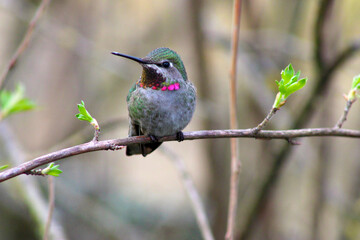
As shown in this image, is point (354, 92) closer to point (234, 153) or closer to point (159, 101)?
point (234, 153)

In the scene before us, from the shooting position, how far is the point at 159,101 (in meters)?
2.69

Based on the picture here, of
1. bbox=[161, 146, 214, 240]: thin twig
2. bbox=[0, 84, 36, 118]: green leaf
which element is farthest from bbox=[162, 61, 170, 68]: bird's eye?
bbox=[0, 84, 36, 118]: green leaf

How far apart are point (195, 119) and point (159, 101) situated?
4.11 m

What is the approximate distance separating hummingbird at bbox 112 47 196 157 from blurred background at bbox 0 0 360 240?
2.68 feet

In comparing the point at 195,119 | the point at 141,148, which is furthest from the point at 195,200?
the point at 195,119

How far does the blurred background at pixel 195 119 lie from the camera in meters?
4.02

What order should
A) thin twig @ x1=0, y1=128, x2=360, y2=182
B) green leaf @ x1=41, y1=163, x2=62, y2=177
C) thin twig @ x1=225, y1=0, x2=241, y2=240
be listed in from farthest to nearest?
thin twig @ x1=225, y1=0, x2=241, y2=240 < green leaf @ x1=41, y1=163, x2=62, y2=177 < thin twig @ x1=0, y1=128, x2=360, y2=182

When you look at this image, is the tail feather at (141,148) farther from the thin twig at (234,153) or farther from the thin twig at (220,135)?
the thin twig at (220,135)

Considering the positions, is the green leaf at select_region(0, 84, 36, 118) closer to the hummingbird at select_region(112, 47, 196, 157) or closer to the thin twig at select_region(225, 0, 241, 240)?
the hummingbird at select_region(112, 47, 196, 157)

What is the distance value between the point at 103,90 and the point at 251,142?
202 cm

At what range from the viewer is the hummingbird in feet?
8.70

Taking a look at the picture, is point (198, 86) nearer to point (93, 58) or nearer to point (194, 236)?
point (93, 58)

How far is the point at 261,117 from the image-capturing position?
441 cm

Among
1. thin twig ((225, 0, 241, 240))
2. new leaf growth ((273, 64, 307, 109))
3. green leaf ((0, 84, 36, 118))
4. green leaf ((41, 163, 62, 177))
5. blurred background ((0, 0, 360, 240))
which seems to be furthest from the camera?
blurred background ((0, 0, 360, 240))
